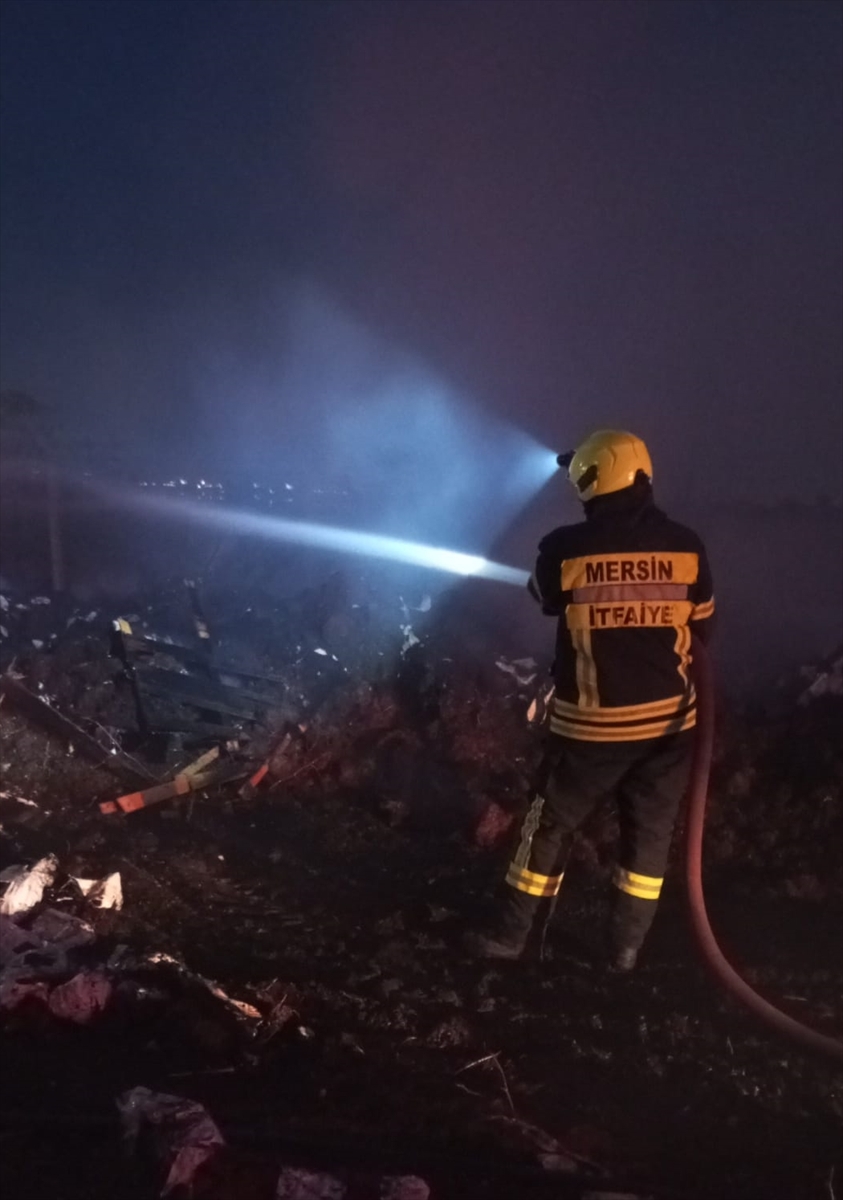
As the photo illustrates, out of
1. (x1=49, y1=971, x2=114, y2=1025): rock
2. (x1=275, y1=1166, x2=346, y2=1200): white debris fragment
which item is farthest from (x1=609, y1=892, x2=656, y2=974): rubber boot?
(x1=49, y1=971, x2=114, y2=1025): rock

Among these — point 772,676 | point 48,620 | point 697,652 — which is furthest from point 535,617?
point 48,620

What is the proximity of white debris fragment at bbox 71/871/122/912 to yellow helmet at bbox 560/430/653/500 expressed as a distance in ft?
7.97

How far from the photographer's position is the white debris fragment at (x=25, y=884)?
3.35 meters

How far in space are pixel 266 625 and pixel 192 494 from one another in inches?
71.7

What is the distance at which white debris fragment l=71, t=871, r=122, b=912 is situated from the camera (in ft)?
11.5

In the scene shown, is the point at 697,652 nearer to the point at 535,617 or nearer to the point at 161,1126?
the point at 161,1126

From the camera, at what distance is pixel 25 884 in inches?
135

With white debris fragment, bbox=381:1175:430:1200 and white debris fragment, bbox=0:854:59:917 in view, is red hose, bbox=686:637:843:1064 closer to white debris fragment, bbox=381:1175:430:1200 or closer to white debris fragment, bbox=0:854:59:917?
white debris fragment, bbox=381:1175:430:1200

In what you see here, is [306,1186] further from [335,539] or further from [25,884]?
[335,539]

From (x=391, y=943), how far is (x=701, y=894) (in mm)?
1188

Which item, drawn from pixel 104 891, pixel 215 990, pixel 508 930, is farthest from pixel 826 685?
pixel 104 891

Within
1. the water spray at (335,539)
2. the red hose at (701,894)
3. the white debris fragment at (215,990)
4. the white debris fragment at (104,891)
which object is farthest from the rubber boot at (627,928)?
the water spray at (335,539)

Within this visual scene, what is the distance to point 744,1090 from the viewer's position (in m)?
2.69

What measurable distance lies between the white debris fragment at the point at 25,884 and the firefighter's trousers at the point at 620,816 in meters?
1.84
